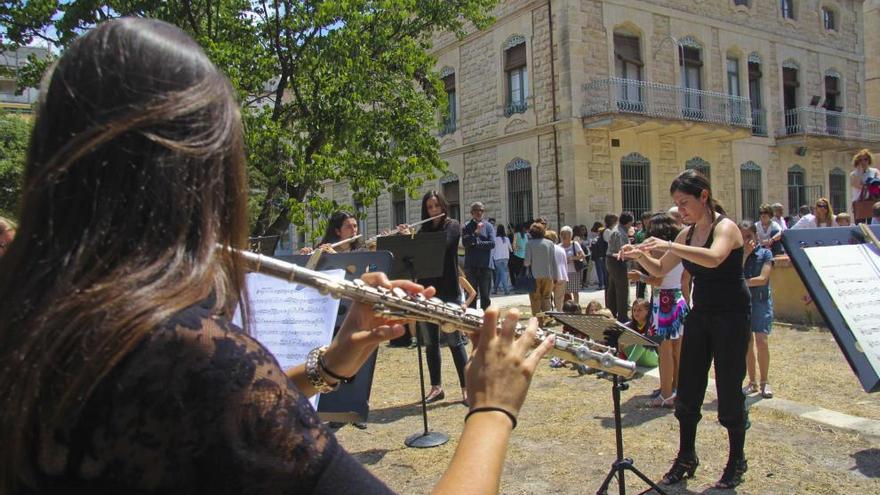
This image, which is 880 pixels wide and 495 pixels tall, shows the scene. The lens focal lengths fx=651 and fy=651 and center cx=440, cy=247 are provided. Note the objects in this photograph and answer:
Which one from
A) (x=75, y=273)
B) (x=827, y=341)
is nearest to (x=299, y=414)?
(x=75, y=273)

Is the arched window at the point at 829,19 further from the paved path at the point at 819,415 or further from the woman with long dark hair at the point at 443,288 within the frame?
the woman with long dark hair at the point at 443,288

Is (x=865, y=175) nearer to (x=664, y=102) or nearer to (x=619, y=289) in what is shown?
(x=619, y=289)

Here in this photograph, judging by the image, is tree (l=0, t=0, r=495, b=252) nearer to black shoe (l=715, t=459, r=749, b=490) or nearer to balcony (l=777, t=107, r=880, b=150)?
black shoe (l=715, t=459, r=749, b=490)

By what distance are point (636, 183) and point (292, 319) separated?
16536 millimetres

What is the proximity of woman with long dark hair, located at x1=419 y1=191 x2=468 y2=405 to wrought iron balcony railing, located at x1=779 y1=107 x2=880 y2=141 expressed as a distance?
20.0 meters

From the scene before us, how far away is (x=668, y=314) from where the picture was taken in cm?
580

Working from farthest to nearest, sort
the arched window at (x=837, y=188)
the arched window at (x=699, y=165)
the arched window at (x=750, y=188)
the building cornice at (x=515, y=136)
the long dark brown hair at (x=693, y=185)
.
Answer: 1. the arched window at (x=837, y=188)
2. the arched window at (x=750, y=188)
3. the arched window at (x=699, y=165)
4. the building cornice at (x=515, y=136)
5. the long dark brown hair at (x=693, y=185)

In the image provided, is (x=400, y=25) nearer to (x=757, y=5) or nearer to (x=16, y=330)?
(x=16, y=330)

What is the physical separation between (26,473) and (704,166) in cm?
2146

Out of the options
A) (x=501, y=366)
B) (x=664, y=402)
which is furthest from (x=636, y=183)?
(x=501, y=366)

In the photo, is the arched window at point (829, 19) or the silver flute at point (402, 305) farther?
the arched window at point (829, 19)

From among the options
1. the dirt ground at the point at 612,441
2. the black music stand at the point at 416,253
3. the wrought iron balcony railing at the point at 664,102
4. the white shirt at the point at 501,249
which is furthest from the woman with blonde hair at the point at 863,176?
the wrought iron balcony railing at the point at 664,102

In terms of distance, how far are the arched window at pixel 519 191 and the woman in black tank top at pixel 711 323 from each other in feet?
49.7

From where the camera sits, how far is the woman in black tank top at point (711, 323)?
3.96m
